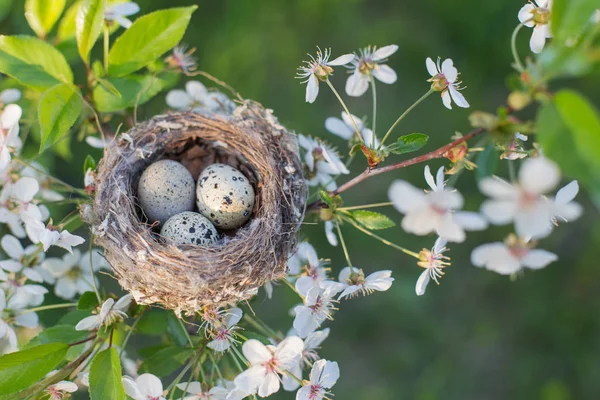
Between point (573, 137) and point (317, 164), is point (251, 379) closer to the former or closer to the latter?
point (317, 164)

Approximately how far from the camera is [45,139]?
1.12 m

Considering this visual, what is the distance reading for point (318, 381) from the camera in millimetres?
1140

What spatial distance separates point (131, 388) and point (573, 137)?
34.0 inches

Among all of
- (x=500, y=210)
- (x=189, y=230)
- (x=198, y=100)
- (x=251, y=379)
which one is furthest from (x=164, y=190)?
(x=500, y=210)

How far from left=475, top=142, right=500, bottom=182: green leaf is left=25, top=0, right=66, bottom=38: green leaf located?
41.6 inches

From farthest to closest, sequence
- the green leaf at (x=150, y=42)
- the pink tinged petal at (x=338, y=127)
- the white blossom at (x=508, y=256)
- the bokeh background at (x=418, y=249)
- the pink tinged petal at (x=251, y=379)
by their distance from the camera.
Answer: the bokeh background at (x=418, y=249) < the pink tinged petal at (x=338, y=127) < the green leaf at (x=150, y=42) < the pink tinged petal at (x=251, y=379) < the white blossom at (x=508, y=256)

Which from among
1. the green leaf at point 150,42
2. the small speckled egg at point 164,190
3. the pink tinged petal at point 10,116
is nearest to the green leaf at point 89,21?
the green leaf at point 150,42

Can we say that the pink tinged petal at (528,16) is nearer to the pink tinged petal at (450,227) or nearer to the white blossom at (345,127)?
the white blossom at (345,127)

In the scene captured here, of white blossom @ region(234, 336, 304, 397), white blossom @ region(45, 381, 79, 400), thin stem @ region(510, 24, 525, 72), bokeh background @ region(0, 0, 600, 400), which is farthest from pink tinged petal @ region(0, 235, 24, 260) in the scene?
bokeh background @ region(0, 0, 600, 400)

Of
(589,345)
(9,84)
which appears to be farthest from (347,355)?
(9,84)

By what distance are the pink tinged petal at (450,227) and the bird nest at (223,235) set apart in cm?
50

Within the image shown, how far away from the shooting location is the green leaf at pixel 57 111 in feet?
3.73

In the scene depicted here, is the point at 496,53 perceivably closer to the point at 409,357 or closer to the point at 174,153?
the point at 409,357

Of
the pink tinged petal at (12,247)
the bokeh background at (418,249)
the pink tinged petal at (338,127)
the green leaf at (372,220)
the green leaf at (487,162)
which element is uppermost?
the green leaf at (487,162)
